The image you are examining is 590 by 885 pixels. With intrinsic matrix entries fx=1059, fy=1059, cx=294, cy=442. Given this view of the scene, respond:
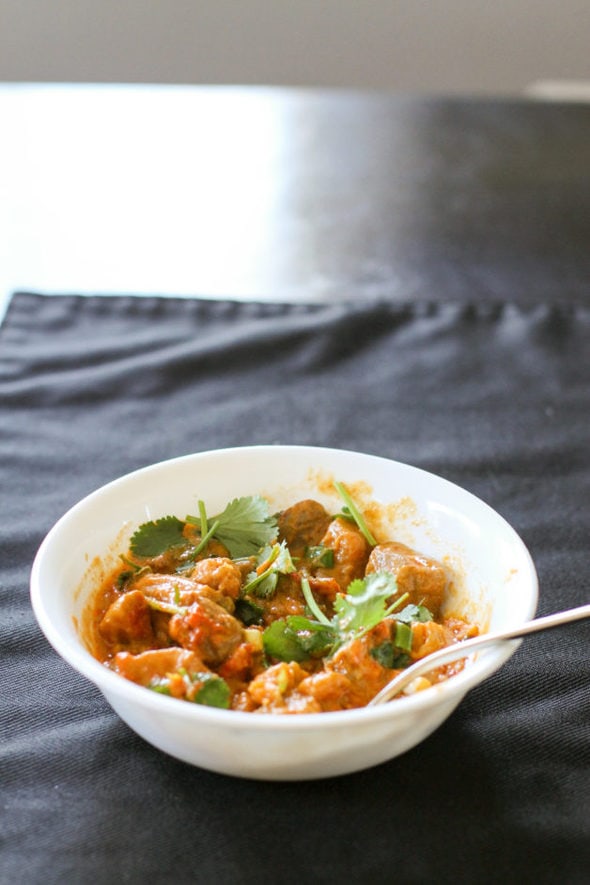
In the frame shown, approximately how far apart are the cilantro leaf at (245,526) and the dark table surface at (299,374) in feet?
0.93

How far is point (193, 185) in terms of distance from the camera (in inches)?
123

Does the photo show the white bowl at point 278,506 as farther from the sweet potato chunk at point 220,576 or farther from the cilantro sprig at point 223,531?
the sweet potato chunk at point 220,576

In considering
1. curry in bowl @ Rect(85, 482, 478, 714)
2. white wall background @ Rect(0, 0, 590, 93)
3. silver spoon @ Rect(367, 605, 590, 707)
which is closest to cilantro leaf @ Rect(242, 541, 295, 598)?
curry in bowl @ Rect(85, 482, 478, 714)

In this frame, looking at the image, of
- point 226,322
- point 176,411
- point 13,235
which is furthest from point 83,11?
point 176,411

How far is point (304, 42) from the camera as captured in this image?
544cm

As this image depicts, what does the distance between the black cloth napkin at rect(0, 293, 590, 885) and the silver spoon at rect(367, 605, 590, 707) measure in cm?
11

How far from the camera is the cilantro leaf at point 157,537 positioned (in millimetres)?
1507

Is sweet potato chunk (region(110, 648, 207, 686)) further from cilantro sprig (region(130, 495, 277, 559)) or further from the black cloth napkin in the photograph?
cilantro sprig (region(130, 495, 277, 559))

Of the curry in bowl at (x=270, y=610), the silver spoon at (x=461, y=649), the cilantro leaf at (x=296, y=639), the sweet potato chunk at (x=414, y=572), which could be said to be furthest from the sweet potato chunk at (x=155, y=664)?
the sweet potato chunk at (x=414, y=572)

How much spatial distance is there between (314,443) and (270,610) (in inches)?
27.5

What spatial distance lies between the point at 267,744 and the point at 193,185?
7.53 feet

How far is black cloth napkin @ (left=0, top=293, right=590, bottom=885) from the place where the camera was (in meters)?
1.18

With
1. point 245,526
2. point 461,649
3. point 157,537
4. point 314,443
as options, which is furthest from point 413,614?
point 314,443

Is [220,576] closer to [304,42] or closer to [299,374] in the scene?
[299,374]
